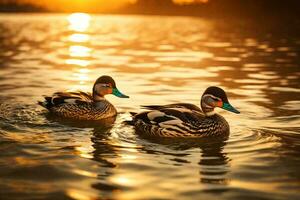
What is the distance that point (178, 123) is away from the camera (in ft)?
37.1

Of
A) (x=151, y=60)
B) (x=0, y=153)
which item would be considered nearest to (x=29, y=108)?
(x=0, y=153)

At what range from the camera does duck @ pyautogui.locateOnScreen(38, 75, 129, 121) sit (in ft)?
43.8

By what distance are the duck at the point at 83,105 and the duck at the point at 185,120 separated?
1666mm

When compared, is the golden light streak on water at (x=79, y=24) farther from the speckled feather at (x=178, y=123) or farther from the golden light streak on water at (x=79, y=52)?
the speckled feather at (x=178, y=123)

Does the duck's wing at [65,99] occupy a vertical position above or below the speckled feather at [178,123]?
above

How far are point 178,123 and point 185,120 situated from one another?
0.15 meters

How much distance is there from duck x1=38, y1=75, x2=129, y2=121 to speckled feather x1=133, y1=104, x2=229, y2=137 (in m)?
1.90

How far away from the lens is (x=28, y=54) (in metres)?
32.4

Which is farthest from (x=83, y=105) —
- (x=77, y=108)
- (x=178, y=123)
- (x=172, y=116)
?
(x=178, y=123)

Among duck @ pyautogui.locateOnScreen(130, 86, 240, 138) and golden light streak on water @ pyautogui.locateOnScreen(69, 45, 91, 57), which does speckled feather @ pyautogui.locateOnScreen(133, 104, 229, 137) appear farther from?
golden light streak on water @ pyautogui.locateOnScreen(69, 45, 91, 57)

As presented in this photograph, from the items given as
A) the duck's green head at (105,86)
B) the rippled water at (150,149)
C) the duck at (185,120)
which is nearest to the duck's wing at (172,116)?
the duck at (185,120)

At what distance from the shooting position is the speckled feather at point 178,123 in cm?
1131

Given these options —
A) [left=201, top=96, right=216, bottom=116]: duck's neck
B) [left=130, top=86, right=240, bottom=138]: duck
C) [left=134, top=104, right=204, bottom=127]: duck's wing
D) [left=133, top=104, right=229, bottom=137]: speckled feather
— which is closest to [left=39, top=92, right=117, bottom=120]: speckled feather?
[left=130, top=86, right=240, bottom=138]: duck

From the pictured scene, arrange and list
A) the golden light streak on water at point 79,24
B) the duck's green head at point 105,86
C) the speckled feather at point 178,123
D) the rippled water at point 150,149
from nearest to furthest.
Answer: the rippled water at point 150,149 → the speckled feather at point 178,123 → the duck's green head at point 105,86 → the golden light streak on water at point 79,24
